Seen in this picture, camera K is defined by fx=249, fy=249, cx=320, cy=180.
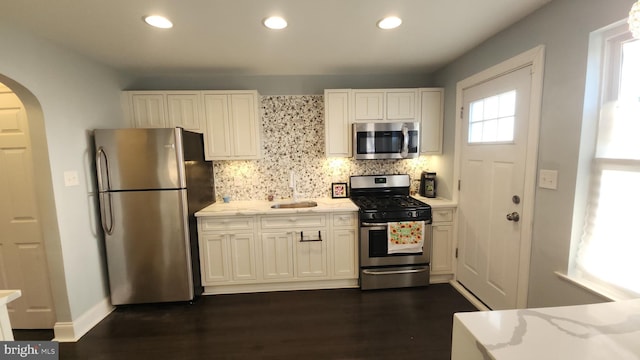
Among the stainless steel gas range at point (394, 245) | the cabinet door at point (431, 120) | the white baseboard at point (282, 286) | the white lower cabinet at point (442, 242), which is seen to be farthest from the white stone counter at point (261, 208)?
the cabinet door at point (431, 120)

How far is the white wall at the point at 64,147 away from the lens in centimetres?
182

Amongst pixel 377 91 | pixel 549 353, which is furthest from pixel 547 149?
pixel 377 91

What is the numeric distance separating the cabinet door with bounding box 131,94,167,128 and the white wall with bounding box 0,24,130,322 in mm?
341

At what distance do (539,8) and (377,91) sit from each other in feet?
4.90

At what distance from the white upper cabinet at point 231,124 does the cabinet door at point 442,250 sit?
2281 mm

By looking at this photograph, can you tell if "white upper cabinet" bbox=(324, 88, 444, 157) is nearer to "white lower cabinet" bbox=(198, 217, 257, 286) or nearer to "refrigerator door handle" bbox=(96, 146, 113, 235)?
"white lower cabinet" bbox=(198, 217, 257, 286)

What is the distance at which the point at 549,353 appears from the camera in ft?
2.51

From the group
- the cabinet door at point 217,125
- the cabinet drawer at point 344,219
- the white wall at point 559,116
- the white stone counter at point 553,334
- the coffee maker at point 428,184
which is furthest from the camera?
the coffee maker at point 428,184

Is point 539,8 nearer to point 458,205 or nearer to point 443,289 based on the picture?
point 458,205

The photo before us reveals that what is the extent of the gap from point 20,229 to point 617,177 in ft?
13.8

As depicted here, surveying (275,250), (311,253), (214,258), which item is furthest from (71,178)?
(311,253)

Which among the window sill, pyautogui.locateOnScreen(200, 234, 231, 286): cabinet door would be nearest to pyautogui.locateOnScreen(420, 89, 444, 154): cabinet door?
the window sill

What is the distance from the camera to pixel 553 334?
2.78 ft

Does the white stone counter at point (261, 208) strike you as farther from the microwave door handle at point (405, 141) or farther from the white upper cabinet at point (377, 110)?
the microwave door handle at point (405, 141)
